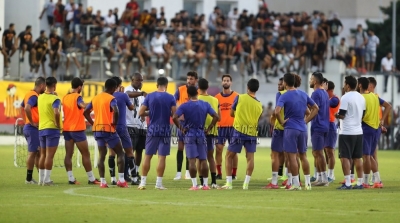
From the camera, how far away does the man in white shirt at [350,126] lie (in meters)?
20.4

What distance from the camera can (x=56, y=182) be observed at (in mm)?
22344

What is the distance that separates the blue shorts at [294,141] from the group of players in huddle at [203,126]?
2cm

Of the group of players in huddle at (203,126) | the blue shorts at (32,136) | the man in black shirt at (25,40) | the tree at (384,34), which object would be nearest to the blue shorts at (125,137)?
the group of players in huddle at (203,126)

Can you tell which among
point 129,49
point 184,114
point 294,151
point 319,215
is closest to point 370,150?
point 294,151

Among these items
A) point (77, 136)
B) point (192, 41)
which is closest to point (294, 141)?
point (77, 136)

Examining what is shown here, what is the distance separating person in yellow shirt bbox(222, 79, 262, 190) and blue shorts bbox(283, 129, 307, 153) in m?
0.75

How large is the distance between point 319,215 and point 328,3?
164ft

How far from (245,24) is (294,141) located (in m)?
29.2

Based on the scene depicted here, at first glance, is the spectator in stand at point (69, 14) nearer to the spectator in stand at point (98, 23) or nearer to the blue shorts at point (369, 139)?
the spectator in stand at point (98, 23)

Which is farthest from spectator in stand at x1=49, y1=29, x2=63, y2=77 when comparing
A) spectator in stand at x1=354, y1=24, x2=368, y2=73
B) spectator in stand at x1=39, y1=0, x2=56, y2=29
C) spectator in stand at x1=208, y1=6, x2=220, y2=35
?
spectator in stand at x1=354, y1=24, x2=368, y2=73

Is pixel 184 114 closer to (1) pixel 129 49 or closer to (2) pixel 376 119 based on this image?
(2) pixel 376 119

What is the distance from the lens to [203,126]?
20.0m

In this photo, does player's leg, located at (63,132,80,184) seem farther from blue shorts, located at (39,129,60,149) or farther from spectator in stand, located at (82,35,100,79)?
spectator in stand, located at (82,35,100,79)

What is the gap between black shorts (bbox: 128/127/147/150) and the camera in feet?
73.4
